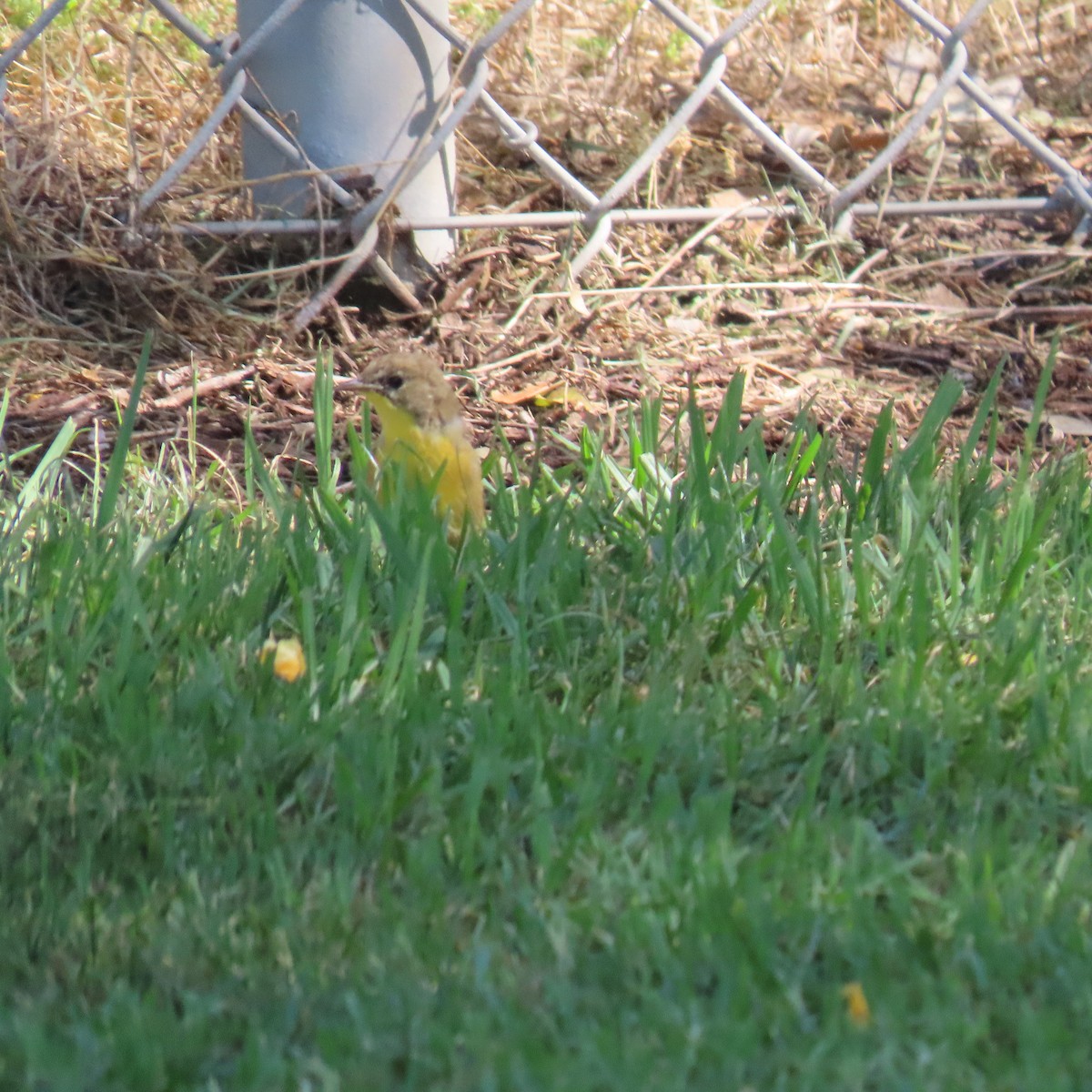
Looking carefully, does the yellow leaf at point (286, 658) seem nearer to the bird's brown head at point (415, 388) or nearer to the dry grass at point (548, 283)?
the bird's brown head at point (415, 388)

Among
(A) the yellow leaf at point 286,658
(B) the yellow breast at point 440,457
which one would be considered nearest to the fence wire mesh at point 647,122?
(B) the yellow breast at point 440,457

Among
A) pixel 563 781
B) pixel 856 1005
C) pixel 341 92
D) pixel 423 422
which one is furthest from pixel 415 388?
pixel 856 1005

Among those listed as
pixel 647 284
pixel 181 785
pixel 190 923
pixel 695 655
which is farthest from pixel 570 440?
pixel 190 923

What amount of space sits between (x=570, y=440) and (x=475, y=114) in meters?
1.93

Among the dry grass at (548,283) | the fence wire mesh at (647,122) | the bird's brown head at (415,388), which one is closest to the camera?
the bird's brown head at (415,388)

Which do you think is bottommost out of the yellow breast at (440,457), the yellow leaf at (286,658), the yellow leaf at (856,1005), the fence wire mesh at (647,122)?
the yellow leaf at (856,1005)

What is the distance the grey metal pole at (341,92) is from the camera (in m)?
4.42

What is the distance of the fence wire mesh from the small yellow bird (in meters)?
0.69

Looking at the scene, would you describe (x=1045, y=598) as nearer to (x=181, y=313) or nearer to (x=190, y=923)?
(x=190, y=923)

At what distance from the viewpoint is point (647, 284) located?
16.1ft

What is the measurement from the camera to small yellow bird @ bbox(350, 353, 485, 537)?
144 inches

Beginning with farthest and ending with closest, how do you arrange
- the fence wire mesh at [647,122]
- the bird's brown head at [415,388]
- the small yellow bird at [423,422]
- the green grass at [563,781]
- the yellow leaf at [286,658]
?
the fence wire mesh at [647,122]
the bird's brown head at [415,388]
the small yellow bird at [423,422]
the yellow leaf at [286,658]
the green grass at [563,781]

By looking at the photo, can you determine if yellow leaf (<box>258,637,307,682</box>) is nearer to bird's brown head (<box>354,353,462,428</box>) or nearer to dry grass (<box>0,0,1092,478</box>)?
bird's brown head (<box>354,353,462,428</box>)

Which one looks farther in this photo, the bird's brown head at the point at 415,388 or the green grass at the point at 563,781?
the bird's brown head at the point at 415,388
